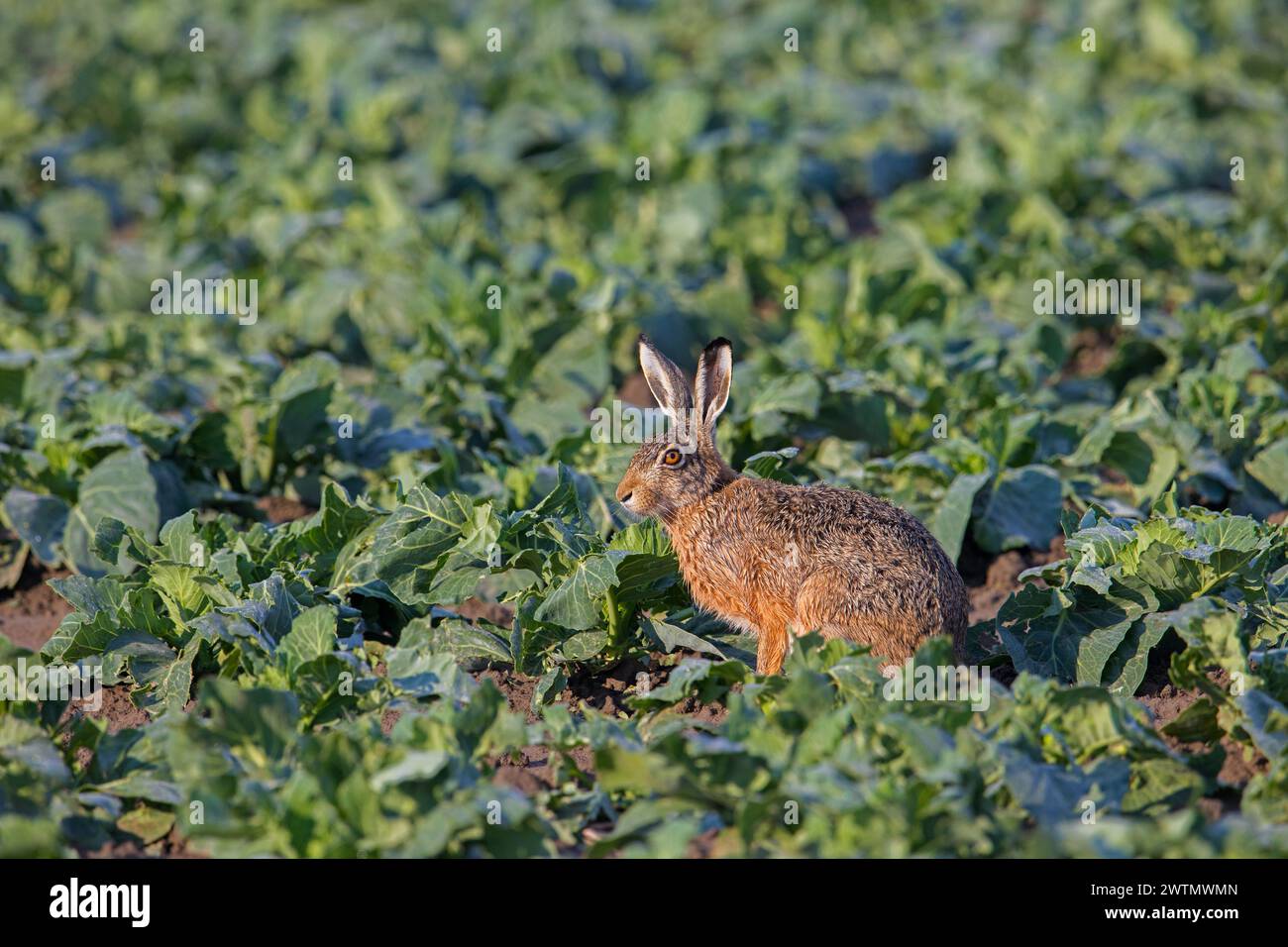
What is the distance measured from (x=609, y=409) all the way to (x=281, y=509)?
2.03 meters

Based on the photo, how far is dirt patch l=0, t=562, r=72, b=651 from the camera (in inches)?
325

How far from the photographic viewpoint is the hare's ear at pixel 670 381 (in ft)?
23.7

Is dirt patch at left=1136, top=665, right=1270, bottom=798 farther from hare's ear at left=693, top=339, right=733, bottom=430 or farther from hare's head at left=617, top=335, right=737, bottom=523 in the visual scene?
hare's ear at left=693, top=339, right=733, bottom=430

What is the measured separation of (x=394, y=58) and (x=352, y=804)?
41.1 feet

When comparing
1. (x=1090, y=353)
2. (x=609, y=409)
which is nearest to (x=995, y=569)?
(x=609, y=409)

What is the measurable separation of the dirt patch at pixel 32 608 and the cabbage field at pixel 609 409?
26 millimetres

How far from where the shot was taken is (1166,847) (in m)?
5.03

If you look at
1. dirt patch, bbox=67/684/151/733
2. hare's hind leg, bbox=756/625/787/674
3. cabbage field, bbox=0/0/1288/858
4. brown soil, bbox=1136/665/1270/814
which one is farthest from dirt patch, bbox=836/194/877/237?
dirt patch, bbox=67/684/151/733

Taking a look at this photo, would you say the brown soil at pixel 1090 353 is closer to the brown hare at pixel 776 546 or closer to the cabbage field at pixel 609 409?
the cabbage field at pixel 609 409

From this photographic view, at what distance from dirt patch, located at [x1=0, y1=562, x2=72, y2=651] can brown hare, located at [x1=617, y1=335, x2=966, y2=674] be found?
10.8 feet

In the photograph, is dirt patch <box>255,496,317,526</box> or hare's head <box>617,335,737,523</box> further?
dirt patch <box>255,496,317,526</box>
